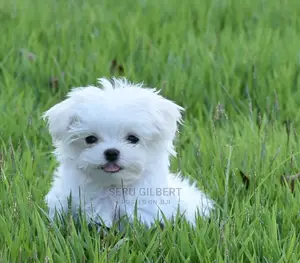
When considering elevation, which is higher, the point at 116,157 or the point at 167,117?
the point at 167,117

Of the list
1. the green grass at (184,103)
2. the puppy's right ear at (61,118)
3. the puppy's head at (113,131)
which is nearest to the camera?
the green grass at (184,103)

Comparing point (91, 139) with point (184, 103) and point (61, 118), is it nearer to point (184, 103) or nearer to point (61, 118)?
point (61, 118)

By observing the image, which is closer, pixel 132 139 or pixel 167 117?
pixel 132 139

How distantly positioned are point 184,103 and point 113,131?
184 centimetres

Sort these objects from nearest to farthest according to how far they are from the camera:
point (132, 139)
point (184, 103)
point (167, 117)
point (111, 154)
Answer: point (111, 154), point (132, 139), point (167, 117), point (184, 103)

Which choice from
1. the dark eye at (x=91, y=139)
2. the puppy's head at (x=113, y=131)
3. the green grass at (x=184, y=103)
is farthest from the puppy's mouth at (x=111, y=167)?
the green grass at (x=184, y=103)

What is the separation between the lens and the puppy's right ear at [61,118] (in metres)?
3.33

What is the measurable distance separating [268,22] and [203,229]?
3.97 m

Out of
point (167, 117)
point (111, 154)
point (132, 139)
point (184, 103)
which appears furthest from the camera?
point (184, 103)

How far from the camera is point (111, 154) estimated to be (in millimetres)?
3164

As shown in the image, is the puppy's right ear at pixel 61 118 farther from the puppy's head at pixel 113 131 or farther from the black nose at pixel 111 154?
the black nose at pixel 111 154

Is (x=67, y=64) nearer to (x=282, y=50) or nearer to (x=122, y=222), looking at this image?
(x=282, y=50)

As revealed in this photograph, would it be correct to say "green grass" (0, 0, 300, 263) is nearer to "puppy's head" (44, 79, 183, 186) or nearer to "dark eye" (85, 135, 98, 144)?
"puppy's head" (44, 79, 183, 186)

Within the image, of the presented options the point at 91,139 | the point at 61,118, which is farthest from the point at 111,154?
the point at 61,118
